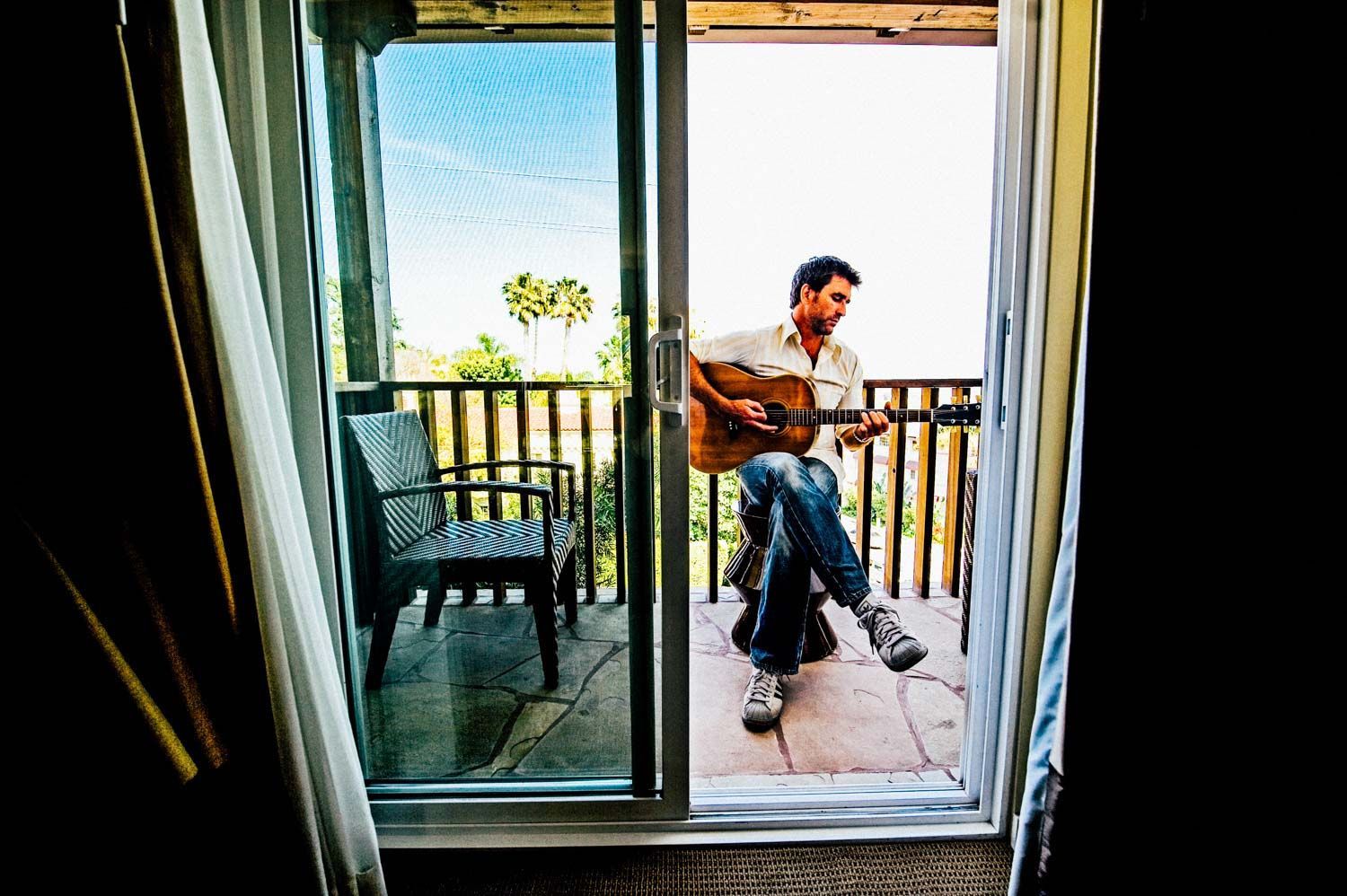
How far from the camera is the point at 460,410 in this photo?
1.32 metres

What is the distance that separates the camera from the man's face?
2.61 metres

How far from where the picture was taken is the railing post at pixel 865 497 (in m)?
3.16

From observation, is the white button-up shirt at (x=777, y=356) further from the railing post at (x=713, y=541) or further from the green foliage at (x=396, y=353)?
the green foliage at (x=396, y=353)

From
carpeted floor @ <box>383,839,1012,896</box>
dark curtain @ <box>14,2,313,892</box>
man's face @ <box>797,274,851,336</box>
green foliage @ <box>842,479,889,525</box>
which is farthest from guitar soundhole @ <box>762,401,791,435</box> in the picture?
dark curtain @ <box>14,2,313,892</box>

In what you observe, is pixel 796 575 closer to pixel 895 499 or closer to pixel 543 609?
pixel 543 609

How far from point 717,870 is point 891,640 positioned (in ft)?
3.28

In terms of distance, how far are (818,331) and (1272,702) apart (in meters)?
2.06

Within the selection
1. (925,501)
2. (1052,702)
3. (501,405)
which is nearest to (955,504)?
(925,501)

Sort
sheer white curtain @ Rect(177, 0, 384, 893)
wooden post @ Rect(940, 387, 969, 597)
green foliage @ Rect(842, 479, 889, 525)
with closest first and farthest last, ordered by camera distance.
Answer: sheer white curtain @ Rect(177, 0, 384, 893) < wooden post @ Rect(940, 387, 969, 597) < green foliage @ Rect(842, 479, 889, 525)

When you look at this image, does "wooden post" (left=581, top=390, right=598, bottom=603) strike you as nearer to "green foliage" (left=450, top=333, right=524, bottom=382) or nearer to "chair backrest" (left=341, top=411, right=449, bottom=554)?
"green foliage" (left=450, top=333, right=524, bottom=382)

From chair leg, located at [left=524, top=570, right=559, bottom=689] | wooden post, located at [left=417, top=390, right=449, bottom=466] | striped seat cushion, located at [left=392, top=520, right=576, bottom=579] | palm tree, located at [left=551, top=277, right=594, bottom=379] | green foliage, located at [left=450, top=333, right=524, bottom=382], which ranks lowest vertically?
chair leg, located at [left=524, top=570, right=559, bottom=689]

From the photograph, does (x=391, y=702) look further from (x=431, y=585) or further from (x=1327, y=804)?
(x=1327, y=804)

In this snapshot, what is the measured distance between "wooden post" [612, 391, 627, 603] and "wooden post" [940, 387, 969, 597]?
2.28 metres

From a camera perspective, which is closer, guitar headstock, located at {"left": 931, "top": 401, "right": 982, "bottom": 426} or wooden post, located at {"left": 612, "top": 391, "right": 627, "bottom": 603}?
wooden post, located at {"left": 612, "top": 391, "right": 627, "bottom": 603}
